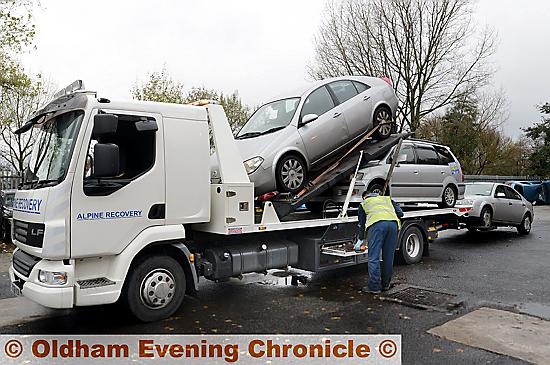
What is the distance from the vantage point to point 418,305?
21.4 feet

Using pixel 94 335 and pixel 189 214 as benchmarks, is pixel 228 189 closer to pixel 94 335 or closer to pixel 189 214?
pixel 189 214

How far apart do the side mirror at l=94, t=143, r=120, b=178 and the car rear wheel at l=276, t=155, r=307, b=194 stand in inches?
104

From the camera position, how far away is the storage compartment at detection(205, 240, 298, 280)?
6504 mm

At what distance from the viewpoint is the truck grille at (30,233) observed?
511cm

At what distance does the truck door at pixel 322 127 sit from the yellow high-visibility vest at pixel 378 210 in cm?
115

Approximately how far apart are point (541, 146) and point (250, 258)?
3367cm

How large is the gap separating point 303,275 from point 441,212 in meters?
3.70

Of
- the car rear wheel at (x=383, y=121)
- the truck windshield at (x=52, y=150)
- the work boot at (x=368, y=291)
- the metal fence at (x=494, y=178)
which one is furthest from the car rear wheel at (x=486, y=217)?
the metal fence at (x=494, y=178)

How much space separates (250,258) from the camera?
6.84 m

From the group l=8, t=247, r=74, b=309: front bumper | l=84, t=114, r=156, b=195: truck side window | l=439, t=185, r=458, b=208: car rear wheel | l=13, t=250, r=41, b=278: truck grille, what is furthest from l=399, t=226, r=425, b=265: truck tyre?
l=13, t=250, r=41, b=278: truck grille

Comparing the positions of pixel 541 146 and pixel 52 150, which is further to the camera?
pixel 541 146

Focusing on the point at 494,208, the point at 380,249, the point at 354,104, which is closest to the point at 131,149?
the point at 380,249

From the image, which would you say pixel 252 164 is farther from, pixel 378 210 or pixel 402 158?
pixel 402 158

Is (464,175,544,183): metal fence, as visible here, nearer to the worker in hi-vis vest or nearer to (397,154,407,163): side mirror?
(397,154,407,163): side mirror
